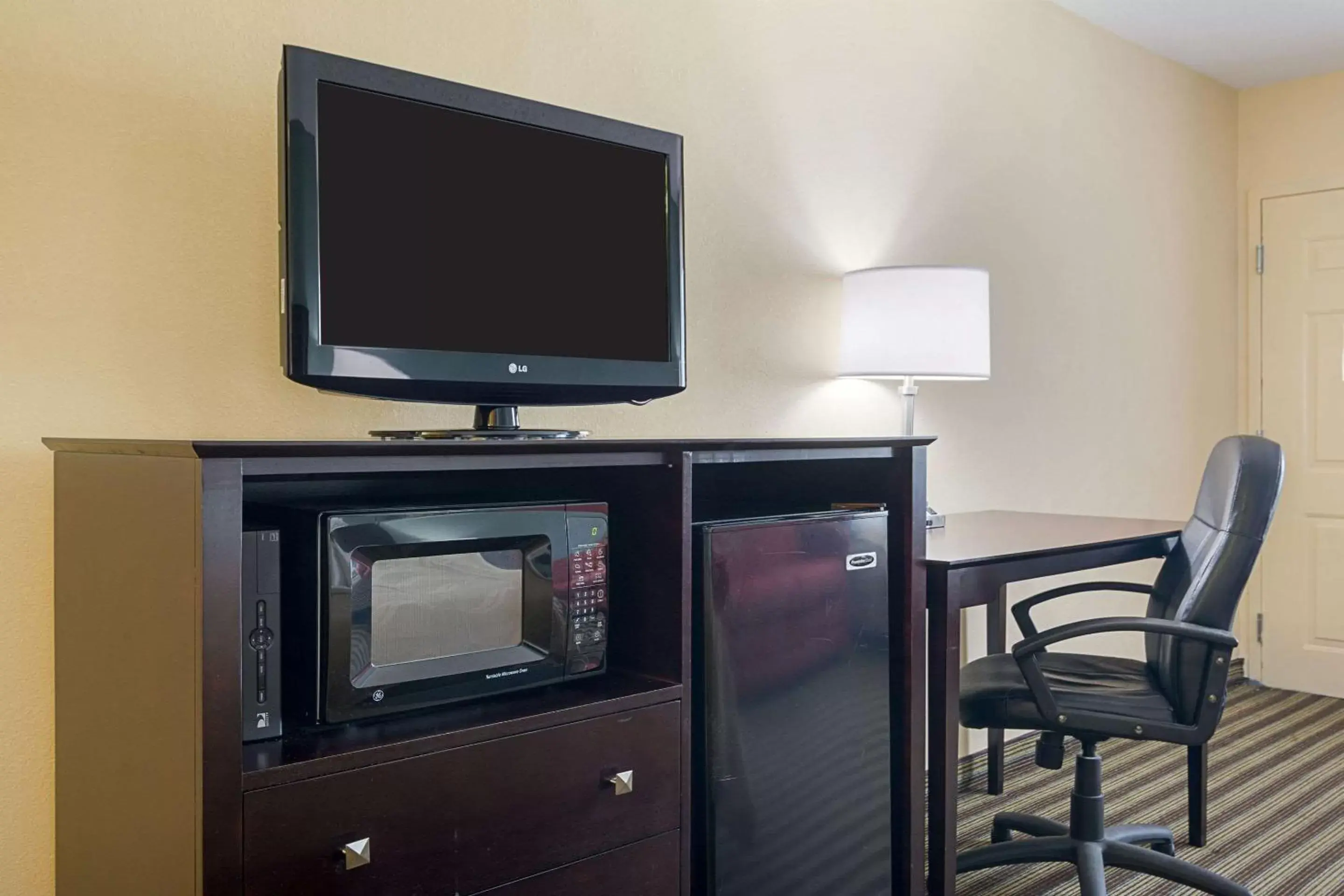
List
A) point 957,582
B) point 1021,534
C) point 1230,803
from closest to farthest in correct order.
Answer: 1. point 957,582
2. point 1021,534
3. point 1230,803

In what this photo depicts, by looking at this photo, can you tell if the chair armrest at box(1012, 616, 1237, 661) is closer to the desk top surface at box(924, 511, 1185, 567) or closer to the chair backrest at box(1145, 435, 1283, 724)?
the chair backrest at box(1145, 435, 1283, 724)

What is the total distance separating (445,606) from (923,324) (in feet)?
4.82

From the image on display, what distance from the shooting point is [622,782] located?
58.1 inches

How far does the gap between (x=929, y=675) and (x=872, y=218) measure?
1.33m

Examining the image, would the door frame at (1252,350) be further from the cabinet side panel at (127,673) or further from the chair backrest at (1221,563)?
the cabinet side panel at (127,673)

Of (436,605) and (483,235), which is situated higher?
(483,235)

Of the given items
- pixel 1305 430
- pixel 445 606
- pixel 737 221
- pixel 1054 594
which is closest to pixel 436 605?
pixel 445 606

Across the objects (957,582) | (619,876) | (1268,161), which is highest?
(1268,161)

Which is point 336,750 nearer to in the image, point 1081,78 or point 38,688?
point 38,688

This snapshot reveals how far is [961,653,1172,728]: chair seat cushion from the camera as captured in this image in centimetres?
205

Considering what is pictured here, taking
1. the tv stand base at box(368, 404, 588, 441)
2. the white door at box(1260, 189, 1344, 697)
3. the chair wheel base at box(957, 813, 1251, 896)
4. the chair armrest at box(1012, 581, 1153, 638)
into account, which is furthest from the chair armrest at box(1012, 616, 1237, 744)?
the white door at box(1260, 189, 1344, 697)

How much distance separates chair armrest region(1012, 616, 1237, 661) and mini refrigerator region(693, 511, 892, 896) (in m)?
0.32

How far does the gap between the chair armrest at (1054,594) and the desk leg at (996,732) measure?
24 cm

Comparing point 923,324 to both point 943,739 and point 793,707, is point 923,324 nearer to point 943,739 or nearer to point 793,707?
point 943,739
